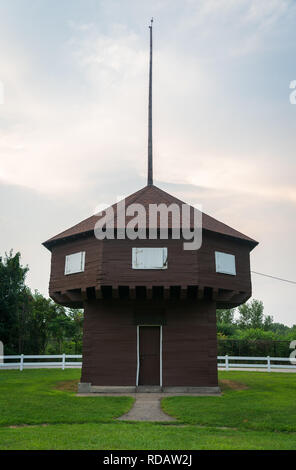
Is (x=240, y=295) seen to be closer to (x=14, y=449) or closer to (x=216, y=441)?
(x=216, y=441)

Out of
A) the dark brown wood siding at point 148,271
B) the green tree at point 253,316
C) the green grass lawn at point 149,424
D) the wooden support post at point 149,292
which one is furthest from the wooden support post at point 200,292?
the green tree at point 253,316

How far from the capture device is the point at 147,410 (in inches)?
551

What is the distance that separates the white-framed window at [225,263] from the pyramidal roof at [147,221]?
3.14ft

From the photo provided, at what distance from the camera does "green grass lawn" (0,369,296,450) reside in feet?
29.7

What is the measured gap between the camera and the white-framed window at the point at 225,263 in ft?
61.4

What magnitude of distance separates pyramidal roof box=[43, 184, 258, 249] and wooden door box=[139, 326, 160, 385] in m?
4.98

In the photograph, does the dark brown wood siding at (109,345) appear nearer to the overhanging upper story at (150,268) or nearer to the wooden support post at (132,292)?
the overhanging upper story at (150,268)

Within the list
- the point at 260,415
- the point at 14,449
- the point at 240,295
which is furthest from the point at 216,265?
the point at 14,449

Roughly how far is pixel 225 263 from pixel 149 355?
533cm

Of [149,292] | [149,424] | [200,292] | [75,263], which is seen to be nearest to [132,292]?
[149,292]

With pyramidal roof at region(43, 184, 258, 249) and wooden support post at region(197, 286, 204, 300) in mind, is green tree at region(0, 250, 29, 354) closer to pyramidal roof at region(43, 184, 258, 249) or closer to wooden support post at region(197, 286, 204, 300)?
pyramidal roof at region(43, 184, 258, 249)

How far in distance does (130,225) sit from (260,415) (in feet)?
29.7

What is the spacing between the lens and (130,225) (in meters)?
18.1

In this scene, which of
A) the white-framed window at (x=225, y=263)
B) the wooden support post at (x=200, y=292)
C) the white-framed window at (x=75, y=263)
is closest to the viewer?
the wooden support post at (x=200, y=292)
